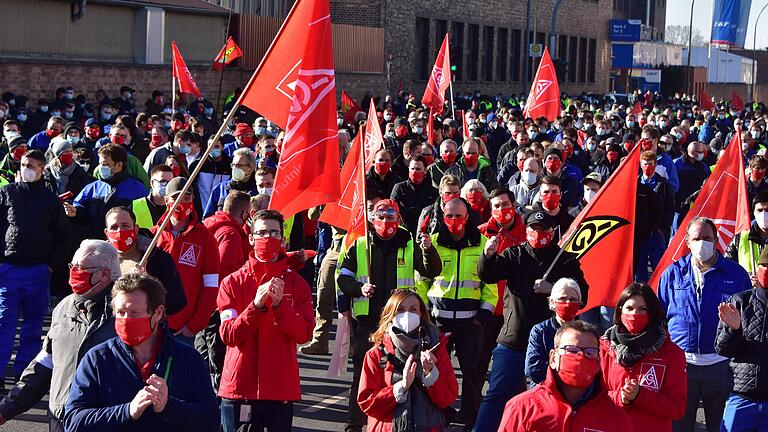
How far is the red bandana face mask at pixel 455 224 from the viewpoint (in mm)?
9070

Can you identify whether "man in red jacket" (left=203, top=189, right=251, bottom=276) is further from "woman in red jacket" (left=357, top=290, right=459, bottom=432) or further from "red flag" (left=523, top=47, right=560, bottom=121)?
"red flag" (left=523, top=47, right=560, bottom=121)

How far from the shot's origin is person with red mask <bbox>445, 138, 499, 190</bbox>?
1411cm

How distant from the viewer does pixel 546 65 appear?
2252cm

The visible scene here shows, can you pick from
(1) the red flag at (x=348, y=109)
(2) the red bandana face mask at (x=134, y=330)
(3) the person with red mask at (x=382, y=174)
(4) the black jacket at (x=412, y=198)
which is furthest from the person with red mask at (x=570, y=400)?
(1) the red flag at (x=348, y=109)

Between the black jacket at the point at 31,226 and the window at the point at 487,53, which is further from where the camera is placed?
the window at the point at 487,53

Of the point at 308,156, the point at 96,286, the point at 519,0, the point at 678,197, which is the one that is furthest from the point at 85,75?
the point at 519,0

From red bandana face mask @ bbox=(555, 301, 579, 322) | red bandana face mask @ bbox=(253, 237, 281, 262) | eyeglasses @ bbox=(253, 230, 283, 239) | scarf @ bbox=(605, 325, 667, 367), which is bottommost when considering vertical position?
scarf @ bbox=(605, 325, 667, 367)

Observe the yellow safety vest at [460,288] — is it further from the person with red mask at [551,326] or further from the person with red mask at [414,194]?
the person with red mask at [414,194]

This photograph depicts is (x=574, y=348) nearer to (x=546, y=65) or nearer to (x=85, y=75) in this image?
(x=546, y=65)

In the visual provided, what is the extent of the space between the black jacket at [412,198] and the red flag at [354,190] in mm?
898

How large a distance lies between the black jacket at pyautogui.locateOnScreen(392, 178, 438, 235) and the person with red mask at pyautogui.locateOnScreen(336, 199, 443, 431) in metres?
3.73

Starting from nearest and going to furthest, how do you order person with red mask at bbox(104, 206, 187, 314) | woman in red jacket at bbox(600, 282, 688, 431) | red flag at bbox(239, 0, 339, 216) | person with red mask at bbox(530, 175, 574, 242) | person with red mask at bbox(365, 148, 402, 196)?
1. woman in red jacket at bbox(600, 282, 688, 431)
2. person with red mask at bbox(104, 206, 187, 314)
3. red flag at bbox(239, 0, 339, 216)
4. person with red mask at bbox(530, 175, 574, 242)
5. person with red mask at bbox(365, 148, 402, 196)

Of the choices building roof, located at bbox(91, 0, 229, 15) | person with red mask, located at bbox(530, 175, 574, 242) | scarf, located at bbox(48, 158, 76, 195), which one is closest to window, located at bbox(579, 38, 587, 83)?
building roof, located at bbox(91, 0, 229, 15)

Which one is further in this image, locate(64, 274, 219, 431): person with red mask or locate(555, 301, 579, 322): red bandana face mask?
locate(555, 301, 579, 322): red bandana face mask
